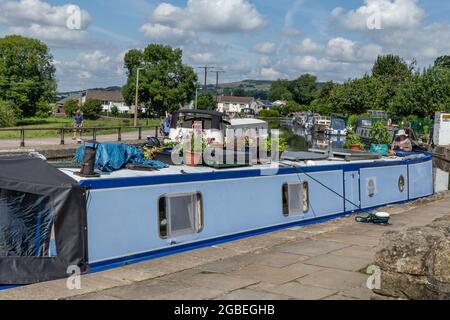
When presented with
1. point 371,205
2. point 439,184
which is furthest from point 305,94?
point 371,205

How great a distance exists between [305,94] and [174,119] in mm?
156868

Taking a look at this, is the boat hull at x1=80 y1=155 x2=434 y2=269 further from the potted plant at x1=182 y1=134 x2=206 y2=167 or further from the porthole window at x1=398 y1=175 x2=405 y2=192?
the potted plant at x1=182 y1=134 x2=206 y2=167

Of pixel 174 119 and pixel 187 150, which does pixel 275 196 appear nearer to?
pixel 187 150

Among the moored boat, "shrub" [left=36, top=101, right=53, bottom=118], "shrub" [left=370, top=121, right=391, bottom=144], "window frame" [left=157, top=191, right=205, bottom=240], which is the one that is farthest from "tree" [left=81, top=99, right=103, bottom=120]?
"window frame" [left=157, top=191, right=205, bottom=240]

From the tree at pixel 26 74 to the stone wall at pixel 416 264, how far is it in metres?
65.4

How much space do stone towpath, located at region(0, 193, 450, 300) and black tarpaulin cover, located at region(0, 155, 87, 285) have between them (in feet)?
0.98

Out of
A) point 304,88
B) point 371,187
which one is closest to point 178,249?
point 371,187

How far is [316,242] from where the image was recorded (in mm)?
9688

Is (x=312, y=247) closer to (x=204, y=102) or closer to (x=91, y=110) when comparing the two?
(x=204, y=102)

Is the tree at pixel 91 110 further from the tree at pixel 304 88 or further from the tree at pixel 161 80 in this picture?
the tree at pixel 304 88

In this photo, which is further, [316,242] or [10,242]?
[316,242]

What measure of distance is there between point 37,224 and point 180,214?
2.44m

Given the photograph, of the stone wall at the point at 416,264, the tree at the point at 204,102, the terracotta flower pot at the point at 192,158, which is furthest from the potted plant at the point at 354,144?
the tree at the point at 204,102

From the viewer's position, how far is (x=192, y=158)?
9.88 meters
